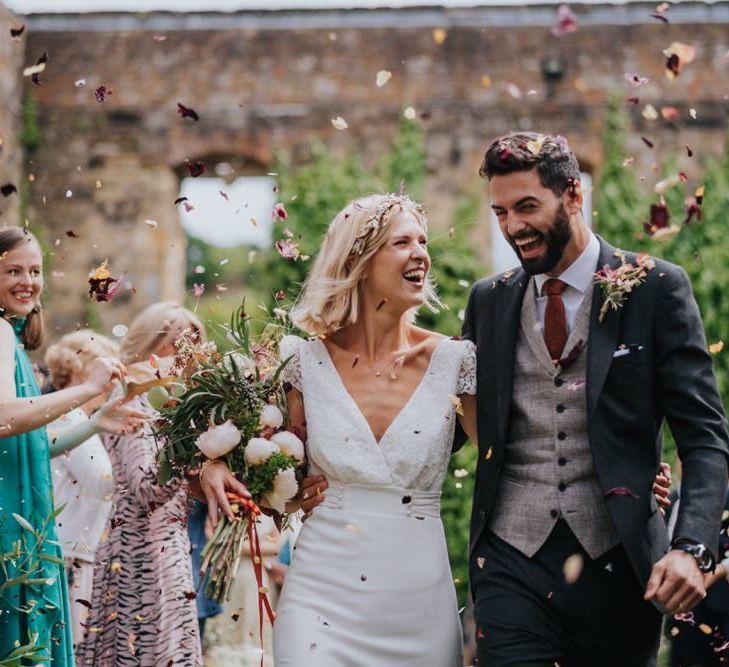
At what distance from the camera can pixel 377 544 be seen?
4.34m

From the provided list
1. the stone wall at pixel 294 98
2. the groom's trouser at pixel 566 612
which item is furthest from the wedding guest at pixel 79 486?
the stone wall at pixel 294 98

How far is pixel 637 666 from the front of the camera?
13.2ft

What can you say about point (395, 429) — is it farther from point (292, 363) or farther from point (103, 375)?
point (103, 375)

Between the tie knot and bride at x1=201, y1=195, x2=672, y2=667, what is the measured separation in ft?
1.43

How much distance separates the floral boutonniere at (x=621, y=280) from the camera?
13.4 ft

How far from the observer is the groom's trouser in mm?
3916

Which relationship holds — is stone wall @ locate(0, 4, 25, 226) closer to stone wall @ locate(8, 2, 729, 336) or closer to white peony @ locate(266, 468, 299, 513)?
stone wall @ locate(8, 2, 729, 336)

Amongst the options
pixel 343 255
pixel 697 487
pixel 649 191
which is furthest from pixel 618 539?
pixel 649 191

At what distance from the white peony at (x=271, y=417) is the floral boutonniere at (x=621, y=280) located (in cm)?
119

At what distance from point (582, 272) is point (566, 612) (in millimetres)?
1129

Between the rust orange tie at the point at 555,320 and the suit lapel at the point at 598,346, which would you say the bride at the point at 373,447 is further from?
the suit lapel at the point at 598,346

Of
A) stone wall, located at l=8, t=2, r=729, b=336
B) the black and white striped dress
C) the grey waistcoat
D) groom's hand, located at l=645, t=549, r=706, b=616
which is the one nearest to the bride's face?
the grey waistcoat

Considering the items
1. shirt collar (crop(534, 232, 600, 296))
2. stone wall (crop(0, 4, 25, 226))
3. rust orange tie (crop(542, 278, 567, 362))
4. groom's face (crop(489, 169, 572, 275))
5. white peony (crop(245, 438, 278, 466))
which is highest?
stone wall (crop(0, 4, 25, 226))

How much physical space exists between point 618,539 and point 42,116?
37.4 feet
